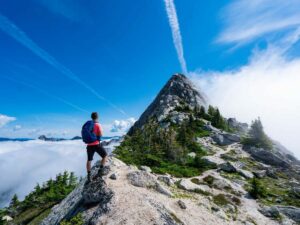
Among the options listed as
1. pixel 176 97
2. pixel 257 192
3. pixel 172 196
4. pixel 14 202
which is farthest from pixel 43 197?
pixel 176 97

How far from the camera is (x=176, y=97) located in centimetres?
13925

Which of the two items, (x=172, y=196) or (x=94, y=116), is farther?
(x=172, y=196)

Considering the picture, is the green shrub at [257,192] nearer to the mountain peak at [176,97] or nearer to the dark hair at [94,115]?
the dark hair at [94,115]

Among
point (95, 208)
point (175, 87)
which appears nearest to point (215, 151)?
point (95, 208)

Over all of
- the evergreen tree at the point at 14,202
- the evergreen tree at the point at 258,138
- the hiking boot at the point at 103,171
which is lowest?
the evergreen tree at the point at 14,202

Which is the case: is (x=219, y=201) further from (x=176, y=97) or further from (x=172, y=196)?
(x=176, y=97)

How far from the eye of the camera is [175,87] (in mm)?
152500

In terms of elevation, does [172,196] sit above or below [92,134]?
below

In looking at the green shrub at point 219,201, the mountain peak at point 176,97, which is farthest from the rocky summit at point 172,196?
the mountain peak at point 176,97

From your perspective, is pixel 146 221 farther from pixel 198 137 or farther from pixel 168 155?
pixel 198 137

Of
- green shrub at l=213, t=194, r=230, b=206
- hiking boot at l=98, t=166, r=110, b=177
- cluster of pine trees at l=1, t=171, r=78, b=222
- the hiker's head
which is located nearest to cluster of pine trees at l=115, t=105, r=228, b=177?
green shrub at l=213, t=194, r=230, b=206

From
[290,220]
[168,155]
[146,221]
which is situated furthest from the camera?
[168,155]

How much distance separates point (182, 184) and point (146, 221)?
12267mm

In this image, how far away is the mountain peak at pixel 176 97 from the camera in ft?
436
